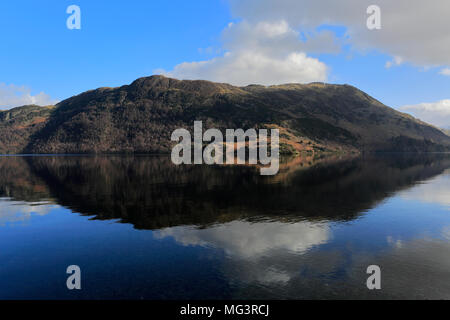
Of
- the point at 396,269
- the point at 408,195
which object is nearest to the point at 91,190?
the point at 396,269

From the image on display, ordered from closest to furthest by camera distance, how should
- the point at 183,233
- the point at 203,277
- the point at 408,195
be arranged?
the point at 203,277, the point at 183,233, the point at 408,195

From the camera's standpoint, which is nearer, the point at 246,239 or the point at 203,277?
the point at 203,277

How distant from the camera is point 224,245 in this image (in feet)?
122

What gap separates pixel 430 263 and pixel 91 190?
3088 inches

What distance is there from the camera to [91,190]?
80.9m

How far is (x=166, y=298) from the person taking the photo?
24.4 metres

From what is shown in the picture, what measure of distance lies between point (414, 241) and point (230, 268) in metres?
27.6

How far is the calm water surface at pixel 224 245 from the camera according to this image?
26.2 m

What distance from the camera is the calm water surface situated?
86.0ft

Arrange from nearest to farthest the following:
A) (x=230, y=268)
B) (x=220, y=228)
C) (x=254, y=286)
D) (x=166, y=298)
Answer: (x=166, y=298) → (x=254, y=286) → (x=230, y=268) → (x=220, y=228)

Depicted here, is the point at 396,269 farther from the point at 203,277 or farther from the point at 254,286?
the point at 203,277
